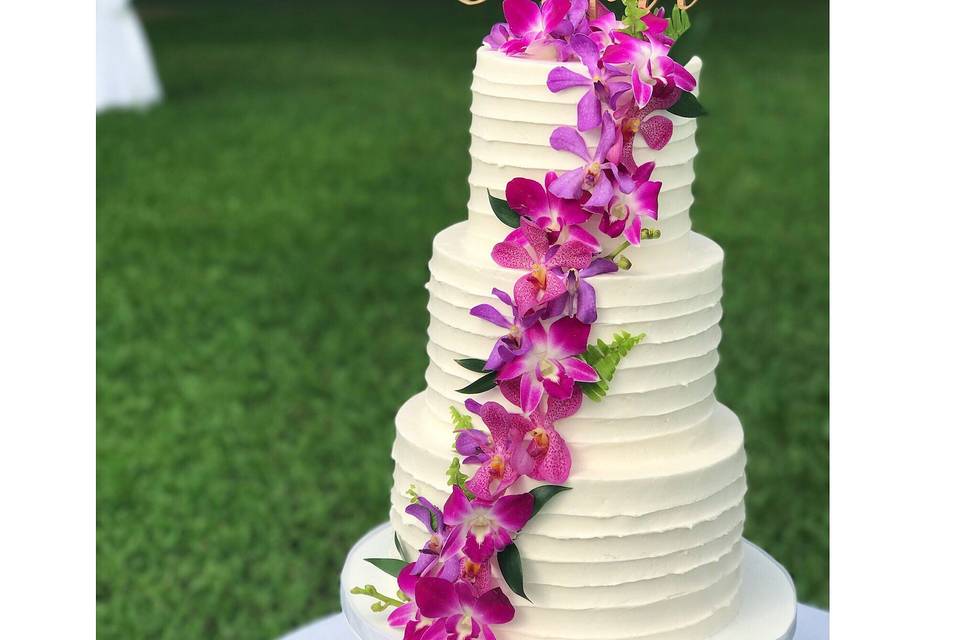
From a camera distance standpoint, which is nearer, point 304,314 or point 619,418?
point 619,418

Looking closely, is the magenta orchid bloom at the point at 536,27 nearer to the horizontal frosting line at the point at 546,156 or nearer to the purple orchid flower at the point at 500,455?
the horizontal frosting line at the point at 546,156

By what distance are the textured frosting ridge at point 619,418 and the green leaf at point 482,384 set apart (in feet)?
0.14

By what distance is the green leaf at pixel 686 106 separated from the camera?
1663mm

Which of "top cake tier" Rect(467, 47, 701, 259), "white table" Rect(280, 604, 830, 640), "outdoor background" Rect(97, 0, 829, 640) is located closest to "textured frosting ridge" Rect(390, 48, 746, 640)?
"top cake tier" Rect(467, 47, 701, 259)

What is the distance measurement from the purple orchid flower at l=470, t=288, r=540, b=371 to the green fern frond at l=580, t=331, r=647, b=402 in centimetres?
10

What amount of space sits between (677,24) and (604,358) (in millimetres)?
498

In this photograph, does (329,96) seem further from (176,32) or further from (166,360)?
(166,360)

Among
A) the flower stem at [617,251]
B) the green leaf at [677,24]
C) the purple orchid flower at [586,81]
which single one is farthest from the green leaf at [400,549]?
the green leaf at [677,24]

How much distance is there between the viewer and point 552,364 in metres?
1.67

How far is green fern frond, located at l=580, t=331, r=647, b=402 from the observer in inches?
65.8

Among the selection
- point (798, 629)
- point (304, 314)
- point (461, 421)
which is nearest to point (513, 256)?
point (461, 421)

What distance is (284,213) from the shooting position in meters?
6.36

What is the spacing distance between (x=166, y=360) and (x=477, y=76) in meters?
3.41

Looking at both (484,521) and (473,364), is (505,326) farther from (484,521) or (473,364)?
(484,521)
